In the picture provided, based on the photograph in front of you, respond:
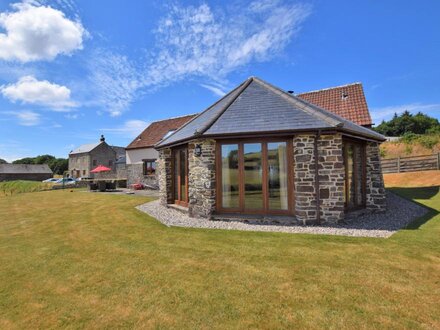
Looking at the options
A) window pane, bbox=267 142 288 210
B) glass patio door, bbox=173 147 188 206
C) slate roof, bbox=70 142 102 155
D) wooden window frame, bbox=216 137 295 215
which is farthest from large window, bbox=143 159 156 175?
slate roof, bbox=70 142 102 155

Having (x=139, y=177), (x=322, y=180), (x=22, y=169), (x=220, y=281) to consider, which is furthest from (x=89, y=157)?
(x=220, y=281)

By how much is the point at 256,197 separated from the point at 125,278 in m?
5.60

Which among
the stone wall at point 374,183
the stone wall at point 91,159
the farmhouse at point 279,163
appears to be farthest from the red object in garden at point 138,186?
the stone wall at point 91,159

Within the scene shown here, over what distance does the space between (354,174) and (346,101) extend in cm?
1014

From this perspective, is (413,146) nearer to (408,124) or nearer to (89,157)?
(408,124)

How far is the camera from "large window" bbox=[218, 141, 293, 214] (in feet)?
29.6

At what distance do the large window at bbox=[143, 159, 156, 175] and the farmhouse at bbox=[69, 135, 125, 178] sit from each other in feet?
90.2

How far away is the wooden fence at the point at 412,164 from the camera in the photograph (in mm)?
22484

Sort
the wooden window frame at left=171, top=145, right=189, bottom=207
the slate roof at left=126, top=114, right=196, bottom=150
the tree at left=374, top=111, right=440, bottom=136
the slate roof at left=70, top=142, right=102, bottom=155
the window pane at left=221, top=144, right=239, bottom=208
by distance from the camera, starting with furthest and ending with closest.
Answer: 1. the tree at left=374, top=111, right=440, bottom=136
2. the slate roof at left=70, top=142, right=102, bottom=155
3. the slate roof at left=126, top=114, right=196, bottom=150
4. the wooden window frame at left=171, top=145, right=189, bottom=207
5. the window pane at left=221, top=144, right=239, bottom=208

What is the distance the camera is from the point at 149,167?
26.7 meters

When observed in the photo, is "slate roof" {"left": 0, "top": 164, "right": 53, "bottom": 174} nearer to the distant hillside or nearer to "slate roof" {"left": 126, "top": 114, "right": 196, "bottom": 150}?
"slate roof" {"left": 126, "top": 114, "right": 196, "bottom": 150}

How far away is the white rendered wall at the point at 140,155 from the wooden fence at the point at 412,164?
2323cm

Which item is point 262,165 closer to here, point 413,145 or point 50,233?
point 50,233

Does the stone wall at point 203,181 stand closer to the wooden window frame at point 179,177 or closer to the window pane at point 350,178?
the wooden window frame at point 179,177
